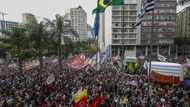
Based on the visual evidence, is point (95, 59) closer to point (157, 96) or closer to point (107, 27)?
point (157, 96)

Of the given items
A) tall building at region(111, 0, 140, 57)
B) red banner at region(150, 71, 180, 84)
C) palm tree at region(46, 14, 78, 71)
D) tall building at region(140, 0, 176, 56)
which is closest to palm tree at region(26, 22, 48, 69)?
palm tree at region(46, 14, 78, 71)

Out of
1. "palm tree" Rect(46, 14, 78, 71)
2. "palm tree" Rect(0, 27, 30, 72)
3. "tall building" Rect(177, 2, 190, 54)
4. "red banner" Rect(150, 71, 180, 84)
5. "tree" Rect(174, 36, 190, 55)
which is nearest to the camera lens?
"red banner" Rect(150, 71, 180, 84)

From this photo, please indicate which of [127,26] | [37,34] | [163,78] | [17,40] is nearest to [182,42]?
[127,26]

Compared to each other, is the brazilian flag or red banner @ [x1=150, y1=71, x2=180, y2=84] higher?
the brazilian flag

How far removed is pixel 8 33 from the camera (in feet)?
114

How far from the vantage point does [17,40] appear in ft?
115

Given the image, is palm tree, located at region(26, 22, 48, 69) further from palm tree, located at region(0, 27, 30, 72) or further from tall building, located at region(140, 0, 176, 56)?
tall building, located at region(140, 0, 176, 56)

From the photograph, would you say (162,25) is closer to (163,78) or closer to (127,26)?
(127,26)

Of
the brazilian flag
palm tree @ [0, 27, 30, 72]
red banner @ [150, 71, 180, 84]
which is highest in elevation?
the brazilian flag

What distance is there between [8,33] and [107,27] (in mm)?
74948

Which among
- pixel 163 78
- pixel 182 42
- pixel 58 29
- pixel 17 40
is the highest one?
pixel 58 29

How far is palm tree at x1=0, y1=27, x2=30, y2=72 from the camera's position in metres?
34.8

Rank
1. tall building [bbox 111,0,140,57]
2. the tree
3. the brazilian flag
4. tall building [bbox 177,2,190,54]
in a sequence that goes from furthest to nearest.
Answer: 1. tall building [bbox 177,2,190,54]
2. the tree
3. tall building [bbox 111,0,140,57]
4. the brazilian flag

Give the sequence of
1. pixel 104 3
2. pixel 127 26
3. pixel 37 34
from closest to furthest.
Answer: pixel 104 3 < pixel 37 34 < pixel 127 26
